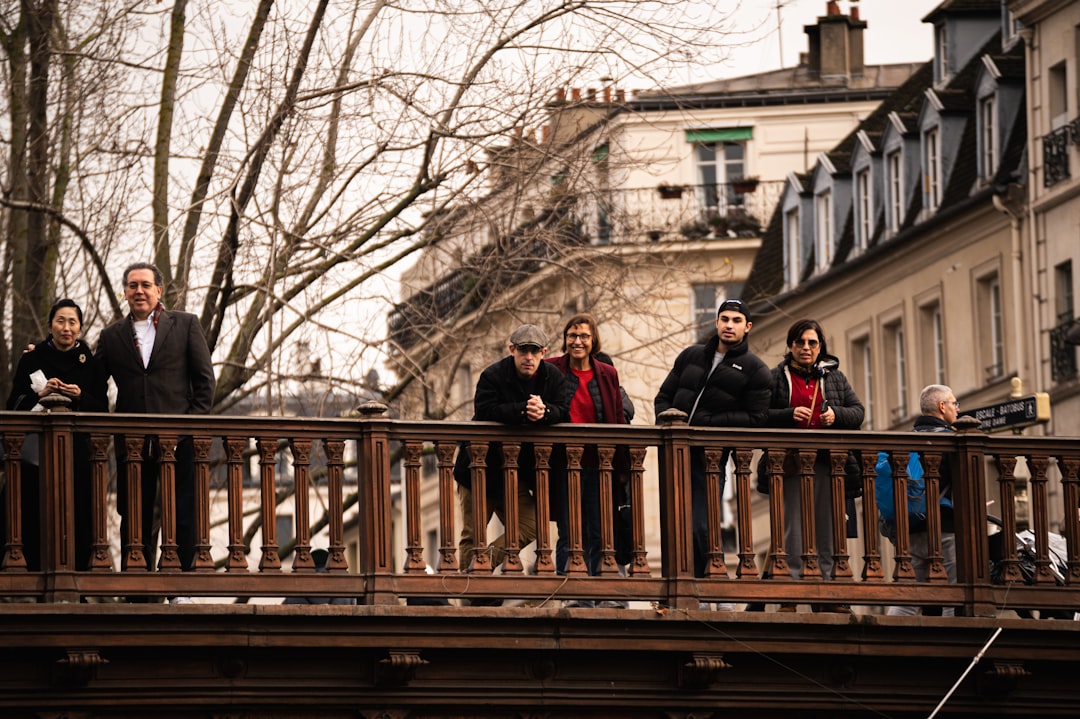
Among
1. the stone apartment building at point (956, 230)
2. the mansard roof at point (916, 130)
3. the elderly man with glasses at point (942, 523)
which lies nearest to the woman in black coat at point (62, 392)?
the elderly man with glasses at point (942, 523)

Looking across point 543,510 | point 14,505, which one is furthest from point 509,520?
point 14,505

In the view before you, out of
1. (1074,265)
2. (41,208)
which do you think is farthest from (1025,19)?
(41,208)

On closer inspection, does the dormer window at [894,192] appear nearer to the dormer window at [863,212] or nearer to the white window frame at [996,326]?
the dormer window at [863,212]

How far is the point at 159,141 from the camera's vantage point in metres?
25.3

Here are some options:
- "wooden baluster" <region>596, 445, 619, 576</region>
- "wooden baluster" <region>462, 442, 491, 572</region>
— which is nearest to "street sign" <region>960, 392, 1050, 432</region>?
"wooden baluster" <region>596, 445, 619, 576</region>

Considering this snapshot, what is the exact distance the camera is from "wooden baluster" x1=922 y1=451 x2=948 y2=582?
17719 millimetres

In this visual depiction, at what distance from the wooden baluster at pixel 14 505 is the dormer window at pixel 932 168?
32622mm

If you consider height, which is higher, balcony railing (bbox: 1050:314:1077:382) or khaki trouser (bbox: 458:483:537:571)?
balcony railing (bbox: 1050:314:1077:382)

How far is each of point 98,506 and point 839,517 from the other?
406 cm

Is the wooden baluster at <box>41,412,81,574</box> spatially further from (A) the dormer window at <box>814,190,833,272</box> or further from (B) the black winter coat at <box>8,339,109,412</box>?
(A) the dormer window at <box>814,190,833,272</box>

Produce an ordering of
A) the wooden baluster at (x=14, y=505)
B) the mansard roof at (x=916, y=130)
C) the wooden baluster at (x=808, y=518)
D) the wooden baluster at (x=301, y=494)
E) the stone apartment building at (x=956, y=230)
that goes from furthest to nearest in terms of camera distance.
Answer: the mansard roof at (x=916, y=130) → the stone apartment building at (x=956, y=230) → the wooden baluster at (x=808, y=518) → the wooden baluster at (x=301, y=494) → the wooden baluster at (x=14, y=505)

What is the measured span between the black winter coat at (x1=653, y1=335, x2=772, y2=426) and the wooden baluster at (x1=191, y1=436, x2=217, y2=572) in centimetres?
274

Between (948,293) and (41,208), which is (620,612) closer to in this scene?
(41,208)

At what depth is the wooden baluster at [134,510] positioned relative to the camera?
54.1 ft
